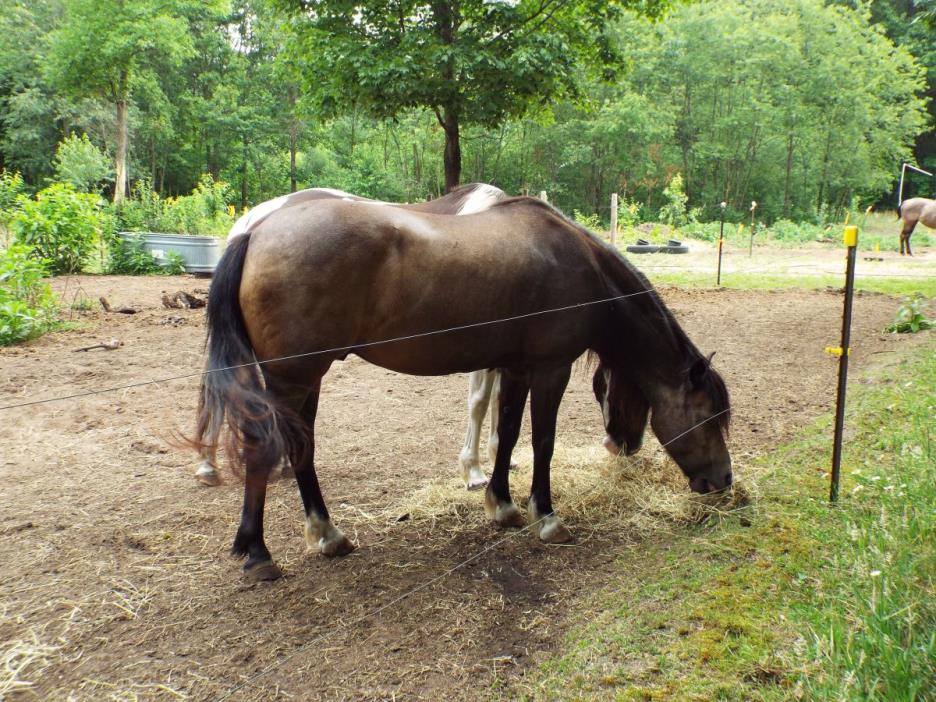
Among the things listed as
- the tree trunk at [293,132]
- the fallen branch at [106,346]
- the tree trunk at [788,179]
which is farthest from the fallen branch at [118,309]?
the tree trunk at [788,179]

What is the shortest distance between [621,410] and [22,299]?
7013mm

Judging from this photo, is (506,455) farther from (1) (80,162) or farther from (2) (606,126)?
(2) (606,126)

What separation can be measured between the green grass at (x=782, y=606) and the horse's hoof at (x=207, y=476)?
2.42 meters

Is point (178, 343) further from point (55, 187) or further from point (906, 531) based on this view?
point (906, 531)

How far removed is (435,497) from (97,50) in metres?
18.1

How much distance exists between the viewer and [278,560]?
307 centimetres

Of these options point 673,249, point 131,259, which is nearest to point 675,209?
point 673,249

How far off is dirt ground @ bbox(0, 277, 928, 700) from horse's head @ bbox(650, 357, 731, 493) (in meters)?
0.43

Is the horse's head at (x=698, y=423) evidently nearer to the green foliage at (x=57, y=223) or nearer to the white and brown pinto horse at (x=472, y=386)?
the white and brown pinto horse at (x=472, y=386)

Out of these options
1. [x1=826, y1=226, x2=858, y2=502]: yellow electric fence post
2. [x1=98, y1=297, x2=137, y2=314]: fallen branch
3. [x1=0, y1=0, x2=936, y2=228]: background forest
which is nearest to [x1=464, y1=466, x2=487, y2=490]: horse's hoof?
[x1=826, y1=226, x2=858, y2=502]: yellow electric fence post

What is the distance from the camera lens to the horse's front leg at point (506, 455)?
3426mm

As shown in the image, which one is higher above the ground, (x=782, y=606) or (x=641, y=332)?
(x=641, y=332)

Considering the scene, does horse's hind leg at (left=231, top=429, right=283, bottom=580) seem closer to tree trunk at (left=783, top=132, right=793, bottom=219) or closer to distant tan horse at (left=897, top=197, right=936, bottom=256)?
distant tan horse at (left=897, top=197, right=936, bottom=256)

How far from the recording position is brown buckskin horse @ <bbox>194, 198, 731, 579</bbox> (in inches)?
107
